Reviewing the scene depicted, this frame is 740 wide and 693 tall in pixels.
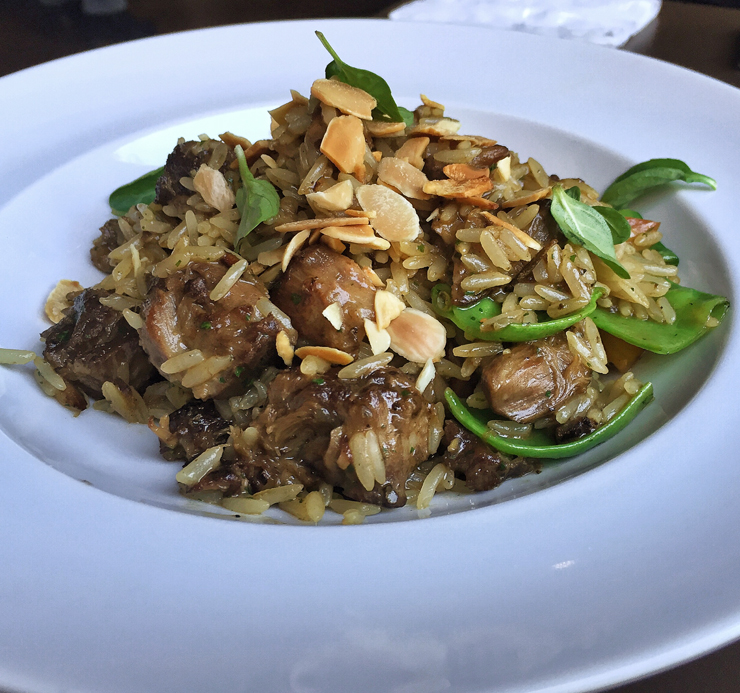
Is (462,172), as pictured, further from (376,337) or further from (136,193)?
(136,193)

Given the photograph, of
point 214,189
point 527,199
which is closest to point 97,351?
point 214,189

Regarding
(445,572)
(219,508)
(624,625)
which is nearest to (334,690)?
(445,572)

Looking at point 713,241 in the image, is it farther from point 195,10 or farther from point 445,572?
point 195,10

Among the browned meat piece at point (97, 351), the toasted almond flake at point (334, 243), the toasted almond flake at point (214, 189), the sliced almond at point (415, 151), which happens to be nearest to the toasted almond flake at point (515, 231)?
the sliced almond at point (415, 151)

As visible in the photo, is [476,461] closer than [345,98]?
Yes

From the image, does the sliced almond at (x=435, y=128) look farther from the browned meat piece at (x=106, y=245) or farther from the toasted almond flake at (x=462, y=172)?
the browned meat piece at (x=106, y=245)

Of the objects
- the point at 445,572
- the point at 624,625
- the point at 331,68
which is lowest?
the point at 445,572
